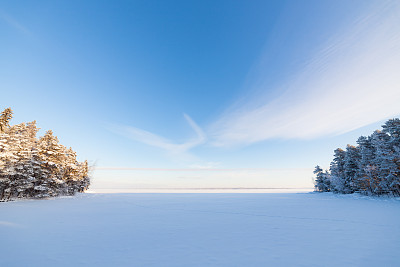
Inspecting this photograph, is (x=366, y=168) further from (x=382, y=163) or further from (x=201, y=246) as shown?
(x=201, y=246)

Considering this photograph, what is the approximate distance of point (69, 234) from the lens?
898 cm

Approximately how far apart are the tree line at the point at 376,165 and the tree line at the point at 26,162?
193 ft

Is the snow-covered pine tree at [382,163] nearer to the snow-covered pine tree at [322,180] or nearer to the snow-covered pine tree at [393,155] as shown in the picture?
the snow-covered pine tree at [393,155]

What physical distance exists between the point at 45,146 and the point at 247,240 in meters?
39.3

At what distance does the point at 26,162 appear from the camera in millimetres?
28438

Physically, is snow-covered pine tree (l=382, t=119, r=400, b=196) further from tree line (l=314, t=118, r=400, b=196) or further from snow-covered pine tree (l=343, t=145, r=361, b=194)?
snow-covered pine tree (l=343, t=145, r=361, b=194)

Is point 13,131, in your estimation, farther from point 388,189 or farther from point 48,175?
point 388,189

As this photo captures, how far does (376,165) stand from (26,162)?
62.9 meters

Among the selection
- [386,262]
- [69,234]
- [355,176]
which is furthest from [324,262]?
[355,176]

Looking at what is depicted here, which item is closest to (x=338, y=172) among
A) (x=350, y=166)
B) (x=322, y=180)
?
(x=350, y=166)

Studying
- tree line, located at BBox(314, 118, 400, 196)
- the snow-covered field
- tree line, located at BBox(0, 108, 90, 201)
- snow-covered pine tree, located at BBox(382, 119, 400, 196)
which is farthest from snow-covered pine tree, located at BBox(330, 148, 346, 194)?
tree line, located at BBox(0, 108, 90, 201)

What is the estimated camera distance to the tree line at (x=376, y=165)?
99.4ft

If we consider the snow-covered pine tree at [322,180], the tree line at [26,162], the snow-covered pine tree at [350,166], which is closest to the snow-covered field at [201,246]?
the tree line at [26,162]

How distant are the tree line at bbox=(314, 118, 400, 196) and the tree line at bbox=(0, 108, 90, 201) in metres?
58.9
